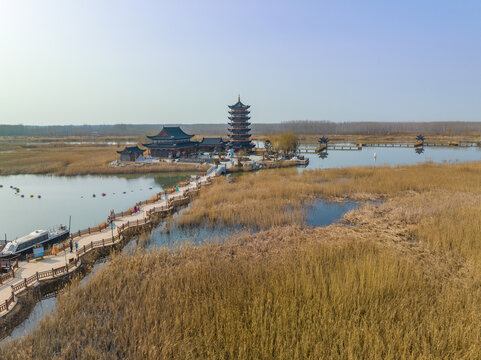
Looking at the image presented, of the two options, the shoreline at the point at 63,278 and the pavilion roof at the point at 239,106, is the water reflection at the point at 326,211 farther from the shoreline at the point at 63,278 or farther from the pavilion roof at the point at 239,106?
the pavilion roof at the point at 239,106

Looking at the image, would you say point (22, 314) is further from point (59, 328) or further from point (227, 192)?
point (227, 192)

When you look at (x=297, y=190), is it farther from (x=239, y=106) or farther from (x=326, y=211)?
(x=239, y=106)

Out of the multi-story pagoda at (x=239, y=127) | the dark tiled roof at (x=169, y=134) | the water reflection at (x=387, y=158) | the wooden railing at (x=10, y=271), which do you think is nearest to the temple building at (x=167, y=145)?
the dark tiled roof at (x=169, y=134)

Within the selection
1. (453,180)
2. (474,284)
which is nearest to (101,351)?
(474,284)

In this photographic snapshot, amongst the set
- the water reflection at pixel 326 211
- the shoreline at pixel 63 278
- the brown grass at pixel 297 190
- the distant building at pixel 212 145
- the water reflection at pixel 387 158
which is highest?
the distant building at pixel 212 145

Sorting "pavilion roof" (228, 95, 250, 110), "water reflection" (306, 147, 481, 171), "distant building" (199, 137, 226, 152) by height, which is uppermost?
"pavilion roof" (228, 95, 250, 110)

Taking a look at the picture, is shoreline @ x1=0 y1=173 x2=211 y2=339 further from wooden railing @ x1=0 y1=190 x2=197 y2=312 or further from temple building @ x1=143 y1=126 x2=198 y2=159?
temple building @ x1=143 y1=126 x2=198 y2=159

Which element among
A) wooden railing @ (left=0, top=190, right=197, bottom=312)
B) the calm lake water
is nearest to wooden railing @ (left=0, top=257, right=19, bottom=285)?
wooden railing @ (left=0, top=190, right=197, bottom=312)
